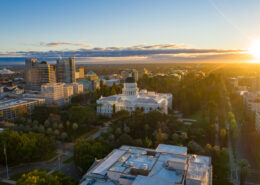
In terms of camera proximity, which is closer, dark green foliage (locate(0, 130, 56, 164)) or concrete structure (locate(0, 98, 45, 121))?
dark green foliage (locate(0, 130, 56, 164))

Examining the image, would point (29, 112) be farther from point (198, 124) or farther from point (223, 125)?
point (223, 125)

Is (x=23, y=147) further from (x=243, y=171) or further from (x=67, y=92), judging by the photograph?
(x=67, y=92)

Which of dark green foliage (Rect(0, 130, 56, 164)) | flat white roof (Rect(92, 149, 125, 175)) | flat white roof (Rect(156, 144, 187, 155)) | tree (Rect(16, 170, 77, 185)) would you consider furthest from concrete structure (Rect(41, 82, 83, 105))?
tree (Rect(16, 170, 77, 185))

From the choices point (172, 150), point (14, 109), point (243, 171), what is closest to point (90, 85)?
point (14, 109)

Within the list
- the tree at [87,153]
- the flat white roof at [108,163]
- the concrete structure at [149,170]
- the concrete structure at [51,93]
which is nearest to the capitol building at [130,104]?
the concrete structure at [51,93]

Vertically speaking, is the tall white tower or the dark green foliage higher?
the tall white tower

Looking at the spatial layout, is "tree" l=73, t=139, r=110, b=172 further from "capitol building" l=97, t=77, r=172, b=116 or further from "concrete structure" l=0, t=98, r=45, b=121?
"concrete structure" l=0, t=98, r=45, b=121

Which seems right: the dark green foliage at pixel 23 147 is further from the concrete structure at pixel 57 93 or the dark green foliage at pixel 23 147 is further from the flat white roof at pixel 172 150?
the concrete structure at pixel 57 93
